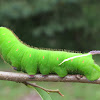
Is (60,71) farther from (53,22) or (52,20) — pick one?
(52,20)

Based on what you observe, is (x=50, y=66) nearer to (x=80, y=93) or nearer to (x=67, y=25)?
(x=80, y=93)

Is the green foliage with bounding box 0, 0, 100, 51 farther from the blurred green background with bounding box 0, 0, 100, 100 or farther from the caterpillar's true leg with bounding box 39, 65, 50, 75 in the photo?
the caterpillar's true leg with bounding box 39, 65, 50, 75

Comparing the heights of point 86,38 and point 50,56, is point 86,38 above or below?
below

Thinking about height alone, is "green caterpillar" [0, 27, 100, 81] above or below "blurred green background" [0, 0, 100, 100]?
above

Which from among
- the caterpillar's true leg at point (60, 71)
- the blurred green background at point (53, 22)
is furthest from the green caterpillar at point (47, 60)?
the blurred green background at point (53, 22)

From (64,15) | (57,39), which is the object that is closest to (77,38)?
(57,39)

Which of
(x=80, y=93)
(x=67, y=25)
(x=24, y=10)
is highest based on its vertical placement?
(x=24, y=10)

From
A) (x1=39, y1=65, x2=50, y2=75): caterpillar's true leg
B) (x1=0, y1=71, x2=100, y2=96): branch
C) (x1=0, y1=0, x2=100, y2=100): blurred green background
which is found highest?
(x1=39, y1=65, x2=50, y2=75): caterpillar's true leg

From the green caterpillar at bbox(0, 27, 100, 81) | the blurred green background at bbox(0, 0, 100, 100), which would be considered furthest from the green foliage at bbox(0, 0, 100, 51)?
the green caterpillar at bbox(0, 27, 100, 81)
